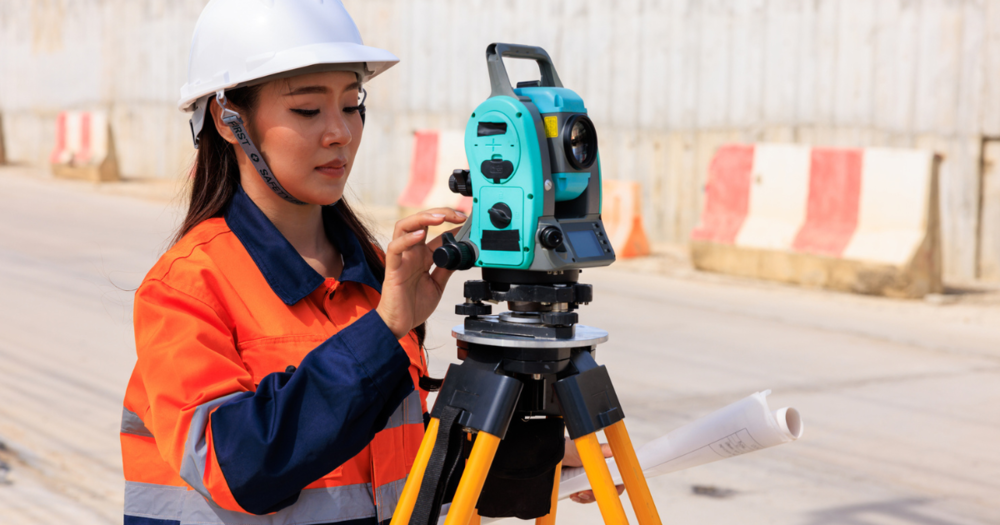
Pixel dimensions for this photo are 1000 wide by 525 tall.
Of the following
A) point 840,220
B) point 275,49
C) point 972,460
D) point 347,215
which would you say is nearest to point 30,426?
point 347,215

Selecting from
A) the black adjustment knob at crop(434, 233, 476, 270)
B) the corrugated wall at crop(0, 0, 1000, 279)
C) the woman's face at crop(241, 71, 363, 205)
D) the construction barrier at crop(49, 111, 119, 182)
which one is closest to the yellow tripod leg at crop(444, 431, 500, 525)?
the black adjustment knob at crop(434, 233, 476, 270)

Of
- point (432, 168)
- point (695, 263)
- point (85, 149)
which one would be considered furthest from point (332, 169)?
point (85, 149)

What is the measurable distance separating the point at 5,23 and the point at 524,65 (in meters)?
13.5

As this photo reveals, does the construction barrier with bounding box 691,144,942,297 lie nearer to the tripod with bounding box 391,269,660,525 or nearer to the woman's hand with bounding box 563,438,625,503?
the woman's hand with bounding box 563,438,625,503

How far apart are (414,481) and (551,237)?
468 mm

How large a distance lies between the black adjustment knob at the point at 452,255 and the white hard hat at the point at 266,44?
1.23 ft

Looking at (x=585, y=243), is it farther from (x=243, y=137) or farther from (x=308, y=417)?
(x=243, y=137)

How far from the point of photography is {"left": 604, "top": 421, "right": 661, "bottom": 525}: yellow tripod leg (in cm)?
162

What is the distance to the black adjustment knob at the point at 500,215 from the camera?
1537mm

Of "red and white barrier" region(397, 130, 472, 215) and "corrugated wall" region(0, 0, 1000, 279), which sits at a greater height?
"corrugated wall" region(0, 0, 1000, 279)

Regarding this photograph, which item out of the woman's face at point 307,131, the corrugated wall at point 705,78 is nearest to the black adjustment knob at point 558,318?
the woman's face at point 307,131

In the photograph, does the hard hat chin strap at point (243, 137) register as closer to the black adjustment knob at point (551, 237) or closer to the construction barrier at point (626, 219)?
the black adjustment knob at point (551, 237)

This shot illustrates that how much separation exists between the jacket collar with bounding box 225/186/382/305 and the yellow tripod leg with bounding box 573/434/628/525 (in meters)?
0.50

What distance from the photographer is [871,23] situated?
353 inches
